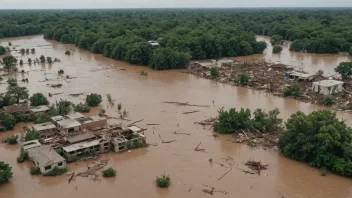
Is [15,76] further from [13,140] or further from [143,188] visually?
[143,188]

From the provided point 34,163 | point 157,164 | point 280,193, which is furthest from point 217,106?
point 34,163

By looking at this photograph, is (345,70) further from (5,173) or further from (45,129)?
(5,173)

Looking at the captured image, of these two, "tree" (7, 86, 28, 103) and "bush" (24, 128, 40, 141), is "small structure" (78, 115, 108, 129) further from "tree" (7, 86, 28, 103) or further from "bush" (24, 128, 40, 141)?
"tree" (7, 86, 28, 103)

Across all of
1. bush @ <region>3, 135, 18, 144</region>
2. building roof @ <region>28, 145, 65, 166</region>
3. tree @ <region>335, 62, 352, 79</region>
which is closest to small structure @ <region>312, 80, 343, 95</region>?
tree @ <region>335, 62, 352, 79</region>

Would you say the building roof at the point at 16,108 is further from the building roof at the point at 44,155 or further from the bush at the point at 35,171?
the bush at the point at 35,171

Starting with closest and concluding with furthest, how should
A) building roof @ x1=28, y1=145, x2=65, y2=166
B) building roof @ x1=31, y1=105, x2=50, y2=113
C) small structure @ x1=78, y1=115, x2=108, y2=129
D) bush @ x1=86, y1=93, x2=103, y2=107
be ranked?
building roof @ x1=28, y1=145, x2=65, y2=166 < small structure @ x1=78, y1=115, x2=108, y2=129 < building roof @ x1=31, y1=105, x2=50, y2=113 < bush @ x1=86, y1=93, x2=103, y2=107

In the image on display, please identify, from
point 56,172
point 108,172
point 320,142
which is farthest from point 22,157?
point 320,142
